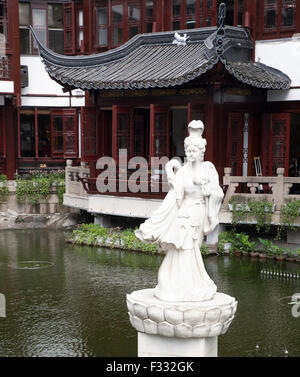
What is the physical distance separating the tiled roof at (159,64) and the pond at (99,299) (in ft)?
15.6

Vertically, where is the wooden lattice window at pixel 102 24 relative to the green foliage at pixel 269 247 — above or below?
above

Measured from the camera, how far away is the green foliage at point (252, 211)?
1622cm

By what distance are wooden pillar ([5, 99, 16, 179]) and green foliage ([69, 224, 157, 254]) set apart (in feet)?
18.9

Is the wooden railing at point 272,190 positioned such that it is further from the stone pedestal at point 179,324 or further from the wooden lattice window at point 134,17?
the stone pedestal at point 179,324

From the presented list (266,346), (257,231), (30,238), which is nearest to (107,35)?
(30,238)

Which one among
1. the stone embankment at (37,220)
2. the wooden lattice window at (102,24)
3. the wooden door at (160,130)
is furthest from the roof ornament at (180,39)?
the stone embankment at (37,220)

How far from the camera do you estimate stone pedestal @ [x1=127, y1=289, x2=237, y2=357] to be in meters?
7.41

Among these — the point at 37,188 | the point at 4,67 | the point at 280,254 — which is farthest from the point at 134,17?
the point at 280,254

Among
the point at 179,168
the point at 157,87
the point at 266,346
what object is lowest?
the point at 266,346

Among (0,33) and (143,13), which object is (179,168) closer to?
(143,13)

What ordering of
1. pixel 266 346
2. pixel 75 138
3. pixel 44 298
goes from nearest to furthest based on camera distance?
pixel 266 346, pixel 44 298, pixel 75 138

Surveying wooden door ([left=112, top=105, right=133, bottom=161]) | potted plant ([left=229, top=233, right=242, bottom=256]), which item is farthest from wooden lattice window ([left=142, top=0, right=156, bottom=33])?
potted plant ([left=229, top=233, right=242, bottom=256])

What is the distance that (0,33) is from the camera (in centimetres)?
2219

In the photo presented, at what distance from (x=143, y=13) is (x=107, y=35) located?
4.89ft
